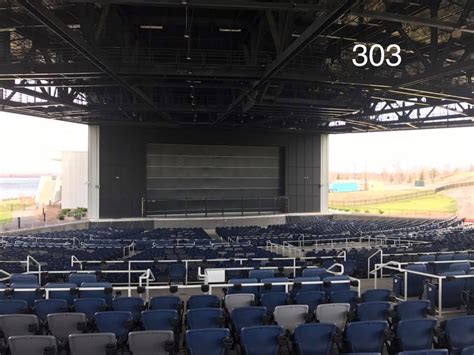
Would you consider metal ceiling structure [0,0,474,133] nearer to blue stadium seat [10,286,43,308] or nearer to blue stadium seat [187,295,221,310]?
blue stadium seat [10,286,43,308]

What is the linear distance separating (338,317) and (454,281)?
12.5 ft

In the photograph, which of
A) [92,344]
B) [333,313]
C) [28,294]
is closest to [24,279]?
[28,294]

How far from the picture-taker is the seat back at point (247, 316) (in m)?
6.07

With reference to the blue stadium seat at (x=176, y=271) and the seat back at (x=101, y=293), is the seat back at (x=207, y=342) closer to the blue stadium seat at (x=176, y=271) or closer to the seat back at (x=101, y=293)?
the seat back at (x=101, y=293)

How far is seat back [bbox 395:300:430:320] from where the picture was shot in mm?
6324

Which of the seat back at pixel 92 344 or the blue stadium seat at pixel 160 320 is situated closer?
the seat back at pixel 92 344

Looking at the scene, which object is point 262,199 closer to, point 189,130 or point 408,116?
point 189,130

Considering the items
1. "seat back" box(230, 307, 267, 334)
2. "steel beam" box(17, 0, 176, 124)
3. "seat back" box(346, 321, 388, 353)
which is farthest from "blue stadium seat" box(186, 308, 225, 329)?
"steel beam" box(17, 0, 176, 124)

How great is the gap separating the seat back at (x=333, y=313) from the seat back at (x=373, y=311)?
0.64 ft

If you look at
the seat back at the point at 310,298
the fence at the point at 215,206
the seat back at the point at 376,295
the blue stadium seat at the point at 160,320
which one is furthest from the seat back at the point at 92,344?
the fence at the point at 215,206

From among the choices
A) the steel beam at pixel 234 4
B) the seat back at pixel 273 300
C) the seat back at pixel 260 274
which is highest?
the steel beam at pixel 234 4

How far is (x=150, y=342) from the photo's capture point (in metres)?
4.91

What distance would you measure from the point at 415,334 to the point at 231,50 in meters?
18.3

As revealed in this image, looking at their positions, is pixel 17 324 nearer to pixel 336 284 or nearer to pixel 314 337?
pixel 314 337
